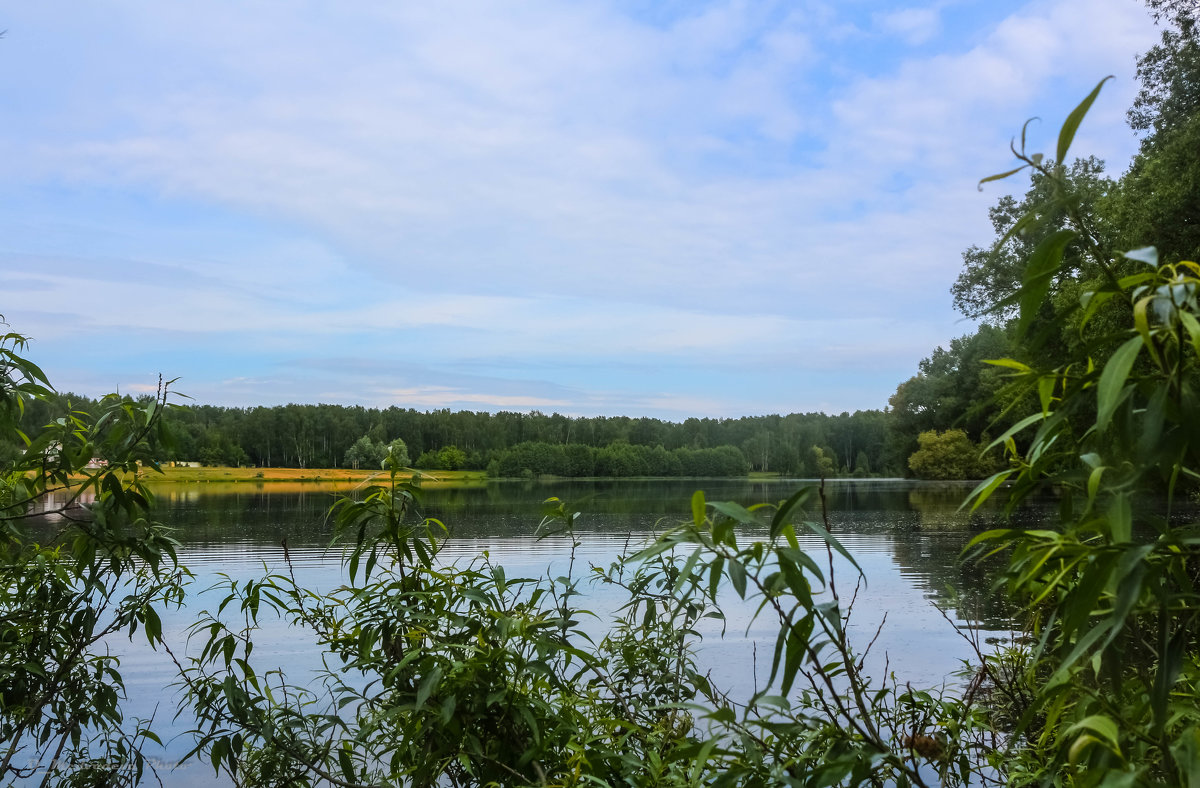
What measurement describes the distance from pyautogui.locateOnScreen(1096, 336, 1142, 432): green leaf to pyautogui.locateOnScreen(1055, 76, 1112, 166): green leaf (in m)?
0.20

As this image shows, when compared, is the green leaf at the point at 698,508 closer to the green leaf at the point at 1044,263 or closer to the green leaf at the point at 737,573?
the green leaf at the point at 737,573

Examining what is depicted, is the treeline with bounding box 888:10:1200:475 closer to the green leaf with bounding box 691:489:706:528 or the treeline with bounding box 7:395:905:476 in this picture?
the green leaf with bounding box 691:489:706:528

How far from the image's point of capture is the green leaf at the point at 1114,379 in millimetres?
676

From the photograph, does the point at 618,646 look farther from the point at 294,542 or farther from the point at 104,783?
the point at 294,542

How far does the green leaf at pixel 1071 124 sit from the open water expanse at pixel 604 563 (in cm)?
50

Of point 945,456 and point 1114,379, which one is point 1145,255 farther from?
point 945,456

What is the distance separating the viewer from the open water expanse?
631cm

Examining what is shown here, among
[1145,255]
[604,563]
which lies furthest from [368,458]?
[604,563]

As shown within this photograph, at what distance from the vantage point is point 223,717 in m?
2.41

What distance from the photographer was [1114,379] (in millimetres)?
692

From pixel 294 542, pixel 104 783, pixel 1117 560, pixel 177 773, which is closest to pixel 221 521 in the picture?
pixel 294 542

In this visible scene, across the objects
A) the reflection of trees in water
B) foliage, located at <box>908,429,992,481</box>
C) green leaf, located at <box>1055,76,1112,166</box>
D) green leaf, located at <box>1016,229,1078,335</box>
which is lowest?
the reflection of trees in water

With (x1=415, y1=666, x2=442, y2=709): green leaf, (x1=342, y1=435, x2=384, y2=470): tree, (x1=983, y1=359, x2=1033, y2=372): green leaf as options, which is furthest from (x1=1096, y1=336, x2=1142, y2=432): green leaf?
(x1=342, y1=435, x2=384, y2=470): tree

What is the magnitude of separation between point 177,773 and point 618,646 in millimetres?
3584
